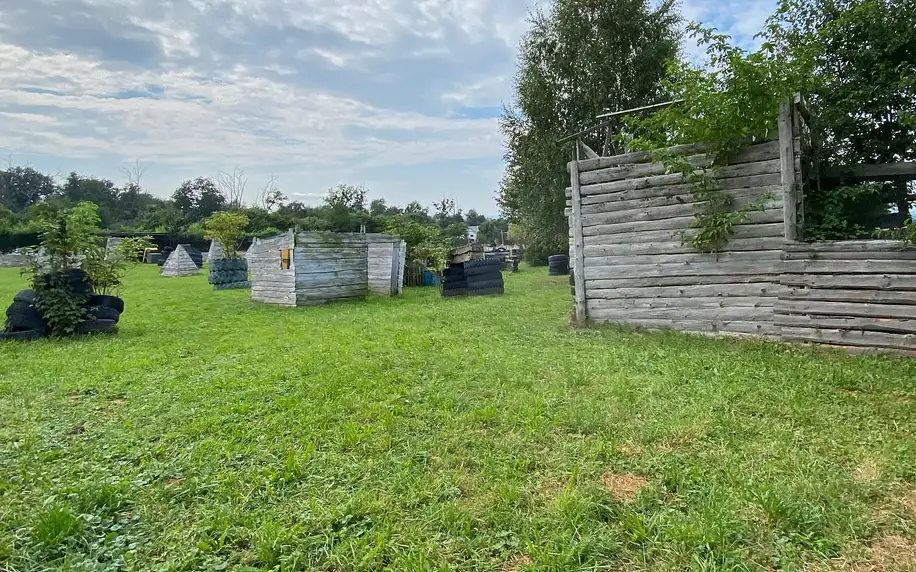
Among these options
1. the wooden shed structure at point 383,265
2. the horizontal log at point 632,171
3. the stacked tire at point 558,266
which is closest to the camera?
the horizontal log at point 632,171

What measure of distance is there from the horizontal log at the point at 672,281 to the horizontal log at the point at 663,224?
1.99 feet

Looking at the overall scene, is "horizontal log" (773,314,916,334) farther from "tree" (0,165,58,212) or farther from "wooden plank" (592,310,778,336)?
"tree" (0,165,58,212)

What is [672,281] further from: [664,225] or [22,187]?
[22,187]

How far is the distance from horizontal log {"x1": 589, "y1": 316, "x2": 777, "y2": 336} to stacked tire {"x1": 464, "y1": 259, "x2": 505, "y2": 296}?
5.86m

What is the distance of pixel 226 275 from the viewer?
15.6 meters

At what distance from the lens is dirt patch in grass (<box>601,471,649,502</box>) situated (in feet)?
7.18

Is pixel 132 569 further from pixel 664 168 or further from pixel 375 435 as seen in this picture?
pixel 664 168

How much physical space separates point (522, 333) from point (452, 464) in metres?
4.08

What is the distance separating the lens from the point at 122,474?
2.55m

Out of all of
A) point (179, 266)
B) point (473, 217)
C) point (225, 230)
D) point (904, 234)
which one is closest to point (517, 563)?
point (904, 234)

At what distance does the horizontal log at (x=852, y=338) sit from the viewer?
4.46m

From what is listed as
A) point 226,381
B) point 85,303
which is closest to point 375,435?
point 226,381

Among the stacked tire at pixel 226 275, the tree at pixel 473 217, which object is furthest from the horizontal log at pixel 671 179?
the tree at pixel 473 217

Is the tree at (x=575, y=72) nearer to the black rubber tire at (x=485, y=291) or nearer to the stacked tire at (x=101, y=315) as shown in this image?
the black rubber tire at (x=485, y=291)
